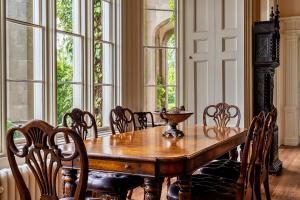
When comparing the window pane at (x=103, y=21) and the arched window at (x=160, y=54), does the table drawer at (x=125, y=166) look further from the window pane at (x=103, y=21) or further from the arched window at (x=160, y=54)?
the arched window at (x=160, y=54)

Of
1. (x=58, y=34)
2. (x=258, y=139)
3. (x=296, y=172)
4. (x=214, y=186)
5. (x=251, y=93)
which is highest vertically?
(x=58, y=34)

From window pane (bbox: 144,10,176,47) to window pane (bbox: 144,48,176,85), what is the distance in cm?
11

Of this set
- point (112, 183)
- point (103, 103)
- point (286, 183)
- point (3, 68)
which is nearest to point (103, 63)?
point (103, 103)

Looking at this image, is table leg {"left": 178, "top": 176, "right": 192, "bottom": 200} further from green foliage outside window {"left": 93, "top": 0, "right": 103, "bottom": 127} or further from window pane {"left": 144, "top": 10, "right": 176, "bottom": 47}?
window pane {"left": 144, "top": 10, "right": 176, "bottom": 47}

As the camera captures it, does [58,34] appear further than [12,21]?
Yes

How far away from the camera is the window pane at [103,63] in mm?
4363

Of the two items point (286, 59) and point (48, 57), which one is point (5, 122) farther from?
point (286, 59)

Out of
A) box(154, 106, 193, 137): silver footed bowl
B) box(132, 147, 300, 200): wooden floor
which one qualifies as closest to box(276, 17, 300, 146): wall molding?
box(132, 147, 300, 200): wooden floor

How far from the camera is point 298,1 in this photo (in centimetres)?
739

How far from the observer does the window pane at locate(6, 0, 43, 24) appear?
314 cm

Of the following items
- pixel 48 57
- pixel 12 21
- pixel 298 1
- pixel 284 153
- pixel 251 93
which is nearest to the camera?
pixel 12 21

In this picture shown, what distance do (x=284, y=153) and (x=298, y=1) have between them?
9.76 feet

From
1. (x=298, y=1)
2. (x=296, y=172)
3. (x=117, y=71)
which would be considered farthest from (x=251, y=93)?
(x=298, y=1)

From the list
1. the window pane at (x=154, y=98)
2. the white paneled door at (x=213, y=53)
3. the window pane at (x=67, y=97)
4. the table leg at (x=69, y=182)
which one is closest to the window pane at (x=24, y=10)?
the window pane at (x=67, y=97)
